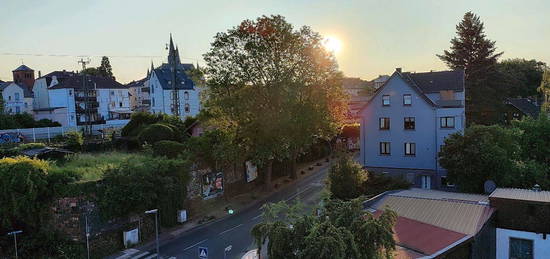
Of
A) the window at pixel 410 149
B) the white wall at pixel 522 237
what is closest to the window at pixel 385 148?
the window at pixel 410 149

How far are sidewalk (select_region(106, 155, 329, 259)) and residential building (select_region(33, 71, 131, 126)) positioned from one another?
3801 centimetres

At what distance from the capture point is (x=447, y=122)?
120 feet

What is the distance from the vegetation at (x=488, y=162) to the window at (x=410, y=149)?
519 centimetres

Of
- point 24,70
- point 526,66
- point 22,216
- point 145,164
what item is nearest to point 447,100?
point 145,164

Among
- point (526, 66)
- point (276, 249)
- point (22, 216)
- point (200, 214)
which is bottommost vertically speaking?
point (200, 214)

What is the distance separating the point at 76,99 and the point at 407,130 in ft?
183

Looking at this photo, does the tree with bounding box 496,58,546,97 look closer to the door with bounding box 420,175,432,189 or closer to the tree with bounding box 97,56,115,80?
the door with bounding box 420,175,432,189

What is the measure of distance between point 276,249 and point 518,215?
48.9 ft

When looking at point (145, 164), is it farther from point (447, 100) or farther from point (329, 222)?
point (447, 100)

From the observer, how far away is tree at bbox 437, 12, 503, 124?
5284cm

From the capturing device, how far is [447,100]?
38750mm

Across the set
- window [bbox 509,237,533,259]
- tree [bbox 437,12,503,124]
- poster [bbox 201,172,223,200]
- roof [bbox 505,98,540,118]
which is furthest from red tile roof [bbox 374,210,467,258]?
roof [bbox 505,98,540,118]

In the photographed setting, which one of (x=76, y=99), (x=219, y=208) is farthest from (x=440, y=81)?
(x=76, y=99)

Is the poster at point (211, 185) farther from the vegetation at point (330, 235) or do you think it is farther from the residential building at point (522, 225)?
the vegetation at point (330, 235)
